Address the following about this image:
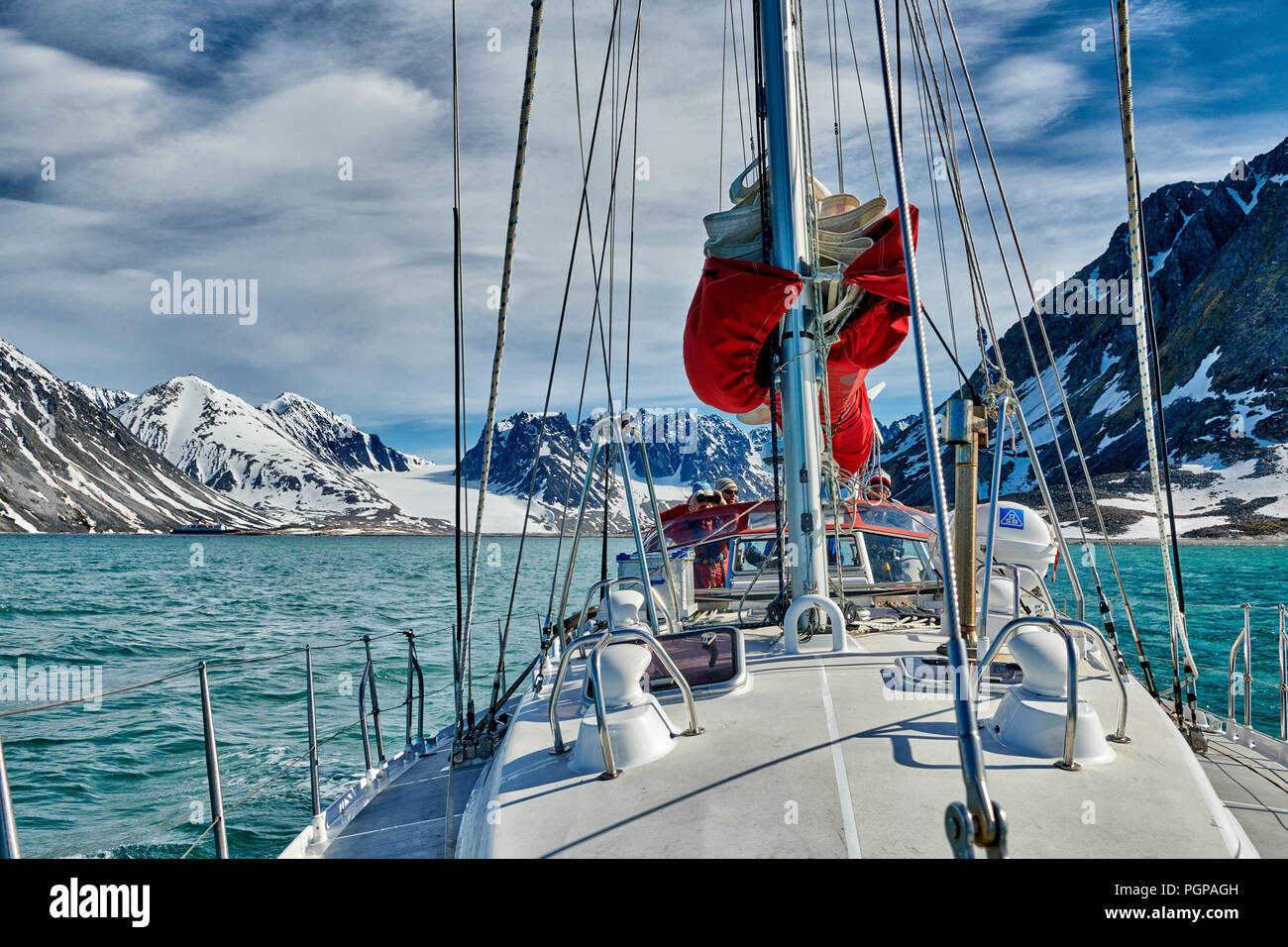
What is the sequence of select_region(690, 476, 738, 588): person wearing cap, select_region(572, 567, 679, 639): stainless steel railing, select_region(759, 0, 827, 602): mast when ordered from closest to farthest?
select_region(572, 567, 679, 639): stainless steel railing → select_region(759, 0, 827, 602): mast → select_region(690, 476, 738, 588): person wearing cap

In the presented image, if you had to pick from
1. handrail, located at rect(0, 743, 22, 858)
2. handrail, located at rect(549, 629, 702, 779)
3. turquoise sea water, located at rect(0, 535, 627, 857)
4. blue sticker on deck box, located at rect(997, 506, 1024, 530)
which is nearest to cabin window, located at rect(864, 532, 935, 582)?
blue sticker on deck box, located at rect(997, 506, 1024, 530)

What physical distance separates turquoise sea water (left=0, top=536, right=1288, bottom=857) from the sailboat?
2.04m

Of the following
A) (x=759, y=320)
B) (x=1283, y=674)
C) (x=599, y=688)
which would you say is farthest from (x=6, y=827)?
(x=1283, y=674)

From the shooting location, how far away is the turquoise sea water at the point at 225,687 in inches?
338

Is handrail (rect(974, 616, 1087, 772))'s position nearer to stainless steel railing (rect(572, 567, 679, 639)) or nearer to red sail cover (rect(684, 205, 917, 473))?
stainless steel railing (rect(572, 567, 679, 639))

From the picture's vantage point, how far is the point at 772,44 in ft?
20.7

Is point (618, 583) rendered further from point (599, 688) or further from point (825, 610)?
point (599, 688)

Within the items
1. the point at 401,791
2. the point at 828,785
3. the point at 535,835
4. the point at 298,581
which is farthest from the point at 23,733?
the point at 298,581

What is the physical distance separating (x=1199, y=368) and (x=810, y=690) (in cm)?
16634

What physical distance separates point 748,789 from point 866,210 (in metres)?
6.09

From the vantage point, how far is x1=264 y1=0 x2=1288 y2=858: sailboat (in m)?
2.95
